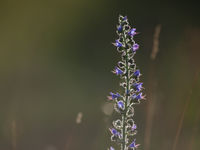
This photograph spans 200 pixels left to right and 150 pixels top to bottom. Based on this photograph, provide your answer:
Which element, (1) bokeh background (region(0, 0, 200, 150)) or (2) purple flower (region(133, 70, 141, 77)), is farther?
(1) bokeh background (region(0, 0, 200, 150))

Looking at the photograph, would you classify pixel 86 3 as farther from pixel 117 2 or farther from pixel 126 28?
pixel 126 28

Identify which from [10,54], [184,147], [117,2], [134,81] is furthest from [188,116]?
[117,2]

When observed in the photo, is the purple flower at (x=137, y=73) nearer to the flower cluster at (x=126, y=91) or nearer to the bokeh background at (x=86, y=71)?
the flower cluster at (x=126, y=91)

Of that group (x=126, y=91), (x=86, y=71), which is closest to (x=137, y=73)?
(x=126, y=91)

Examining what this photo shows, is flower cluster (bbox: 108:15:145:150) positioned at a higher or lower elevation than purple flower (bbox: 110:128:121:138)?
higher

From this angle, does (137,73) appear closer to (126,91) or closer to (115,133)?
(126,91)

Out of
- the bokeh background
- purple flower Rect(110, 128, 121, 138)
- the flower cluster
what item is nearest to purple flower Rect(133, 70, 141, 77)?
the flower cluster

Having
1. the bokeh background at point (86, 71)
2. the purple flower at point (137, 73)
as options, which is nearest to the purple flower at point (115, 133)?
the purple flower at point (137, 73)

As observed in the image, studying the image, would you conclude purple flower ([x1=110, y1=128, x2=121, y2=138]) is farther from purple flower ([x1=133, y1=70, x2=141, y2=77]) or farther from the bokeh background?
the bokeh background
